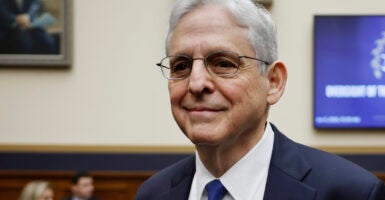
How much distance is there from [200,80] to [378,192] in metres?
0.50

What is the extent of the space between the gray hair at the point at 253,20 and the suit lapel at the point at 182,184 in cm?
42

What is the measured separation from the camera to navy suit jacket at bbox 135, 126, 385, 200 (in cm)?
173

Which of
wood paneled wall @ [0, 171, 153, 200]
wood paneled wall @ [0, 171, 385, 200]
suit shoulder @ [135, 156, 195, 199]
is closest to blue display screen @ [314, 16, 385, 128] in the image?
wood paneled wall @ [0, 171, 385, 200]

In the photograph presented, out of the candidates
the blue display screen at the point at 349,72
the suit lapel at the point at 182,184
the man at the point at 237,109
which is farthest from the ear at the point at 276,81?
the blue display screen at the point at 349,72

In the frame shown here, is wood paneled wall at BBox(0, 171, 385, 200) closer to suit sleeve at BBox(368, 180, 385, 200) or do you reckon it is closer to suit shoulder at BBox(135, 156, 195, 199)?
suit shoulder at BBox(135, 156, 195, 199)

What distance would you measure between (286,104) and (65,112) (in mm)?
2535

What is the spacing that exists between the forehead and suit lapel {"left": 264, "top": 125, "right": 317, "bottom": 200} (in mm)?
321

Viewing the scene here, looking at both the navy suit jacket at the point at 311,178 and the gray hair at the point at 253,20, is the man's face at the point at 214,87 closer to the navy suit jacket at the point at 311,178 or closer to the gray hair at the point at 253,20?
the gray hair at the point at 253,20

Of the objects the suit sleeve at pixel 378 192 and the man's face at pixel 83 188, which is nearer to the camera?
the suit sleeve at pixel 378 192

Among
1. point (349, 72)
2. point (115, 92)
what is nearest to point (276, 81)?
point (349, 72)

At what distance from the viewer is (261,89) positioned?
176cm

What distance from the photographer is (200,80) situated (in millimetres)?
1677

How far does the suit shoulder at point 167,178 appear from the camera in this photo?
2062 millimetres

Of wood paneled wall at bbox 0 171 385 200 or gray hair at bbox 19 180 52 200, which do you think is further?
wood paneled wall at bbox 0 171 385 200
